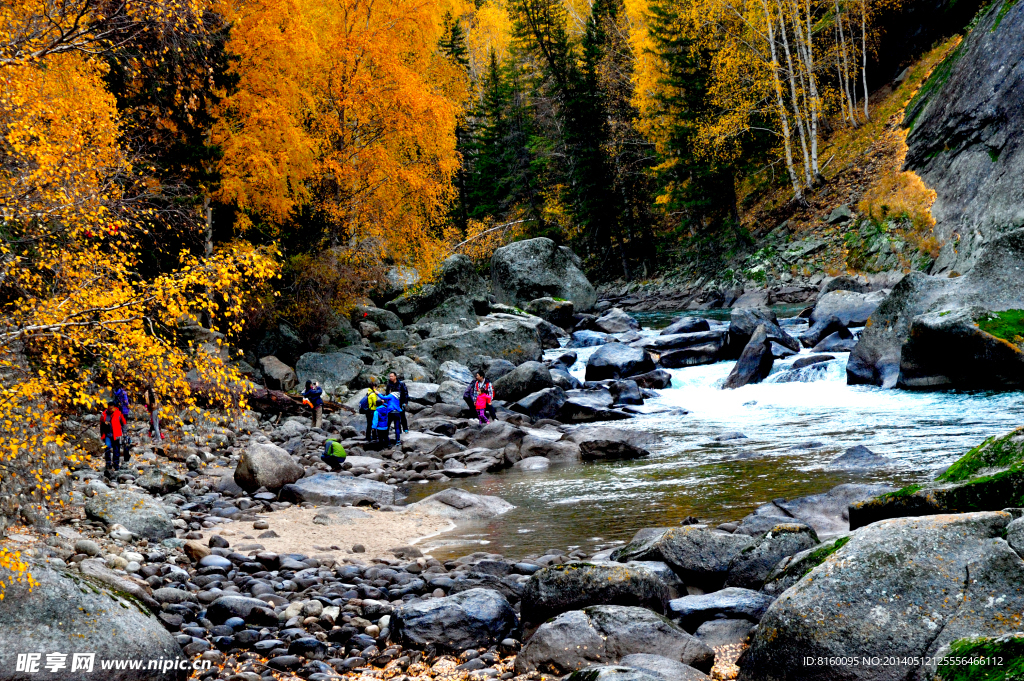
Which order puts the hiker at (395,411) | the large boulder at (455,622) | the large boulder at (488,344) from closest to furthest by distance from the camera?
the large boulder at (455,622) → the hiker at (395,411) → the large boulder at (488,344)

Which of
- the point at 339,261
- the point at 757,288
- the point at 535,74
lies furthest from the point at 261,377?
the point at 535,74

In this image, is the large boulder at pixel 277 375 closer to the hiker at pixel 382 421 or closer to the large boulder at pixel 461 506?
the hiker at pixel 382 421

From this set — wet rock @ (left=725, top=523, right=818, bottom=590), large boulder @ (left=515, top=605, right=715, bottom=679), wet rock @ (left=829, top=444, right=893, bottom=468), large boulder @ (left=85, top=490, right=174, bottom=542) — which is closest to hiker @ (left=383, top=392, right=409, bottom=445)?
large boulder @ (left=85, top=490, right=174, bottom=542)

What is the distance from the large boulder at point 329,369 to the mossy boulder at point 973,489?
1734cm

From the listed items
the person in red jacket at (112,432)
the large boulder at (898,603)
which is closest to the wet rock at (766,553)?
the large boulder at (898,603)

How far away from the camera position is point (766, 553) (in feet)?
22.8

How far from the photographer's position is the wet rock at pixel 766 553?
6.81 meters

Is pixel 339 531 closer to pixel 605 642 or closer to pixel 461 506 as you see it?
pixel 461 506

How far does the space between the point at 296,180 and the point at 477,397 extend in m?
8.61

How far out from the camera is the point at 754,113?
38344mm

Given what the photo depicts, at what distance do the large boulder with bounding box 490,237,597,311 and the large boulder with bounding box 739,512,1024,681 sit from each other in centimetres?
3324

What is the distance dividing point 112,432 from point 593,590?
932 centimetres

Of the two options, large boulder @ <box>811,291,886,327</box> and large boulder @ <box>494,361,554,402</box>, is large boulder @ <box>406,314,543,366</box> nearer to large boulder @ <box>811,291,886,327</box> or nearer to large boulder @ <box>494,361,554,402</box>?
large boulder @ <box>494,361,554,402</box>

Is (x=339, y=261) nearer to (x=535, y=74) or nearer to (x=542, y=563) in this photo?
(x=542, y=563)
